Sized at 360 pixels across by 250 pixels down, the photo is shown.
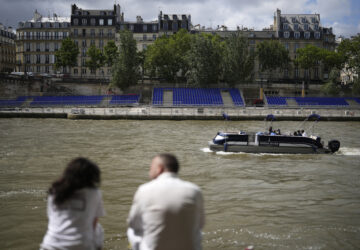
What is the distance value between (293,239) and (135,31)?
8445 centimetres

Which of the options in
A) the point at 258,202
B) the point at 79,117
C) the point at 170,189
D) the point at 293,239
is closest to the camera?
the point at 170,189

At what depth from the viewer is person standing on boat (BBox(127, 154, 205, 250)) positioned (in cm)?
465

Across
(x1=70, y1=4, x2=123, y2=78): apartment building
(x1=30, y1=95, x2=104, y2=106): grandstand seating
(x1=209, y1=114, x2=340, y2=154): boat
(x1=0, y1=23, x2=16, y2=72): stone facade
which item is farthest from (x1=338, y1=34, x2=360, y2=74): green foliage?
(x1=0, y1=23, x2=16, y2=72): stone facade

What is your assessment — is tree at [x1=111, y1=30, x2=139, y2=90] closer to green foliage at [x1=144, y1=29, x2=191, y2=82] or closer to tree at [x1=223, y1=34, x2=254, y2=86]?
green foliage at [x1=144, y1=29, x2=191, y2=82]

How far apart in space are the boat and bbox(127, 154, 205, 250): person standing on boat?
20.6m

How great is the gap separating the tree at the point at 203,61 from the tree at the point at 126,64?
29.5ft

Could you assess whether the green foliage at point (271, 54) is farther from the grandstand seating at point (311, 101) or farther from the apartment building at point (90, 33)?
the apartment building at point (90, 33)

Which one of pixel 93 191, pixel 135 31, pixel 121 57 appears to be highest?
pixel 135 31

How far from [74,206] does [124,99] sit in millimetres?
62045

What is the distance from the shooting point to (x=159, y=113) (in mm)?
50875

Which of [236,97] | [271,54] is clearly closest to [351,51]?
[271,54]

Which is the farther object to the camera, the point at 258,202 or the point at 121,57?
the point at 121,57

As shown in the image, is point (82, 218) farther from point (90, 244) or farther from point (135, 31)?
point (135, 31)

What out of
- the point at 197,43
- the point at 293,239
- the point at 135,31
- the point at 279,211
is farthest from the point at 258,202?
the point at 135,31
